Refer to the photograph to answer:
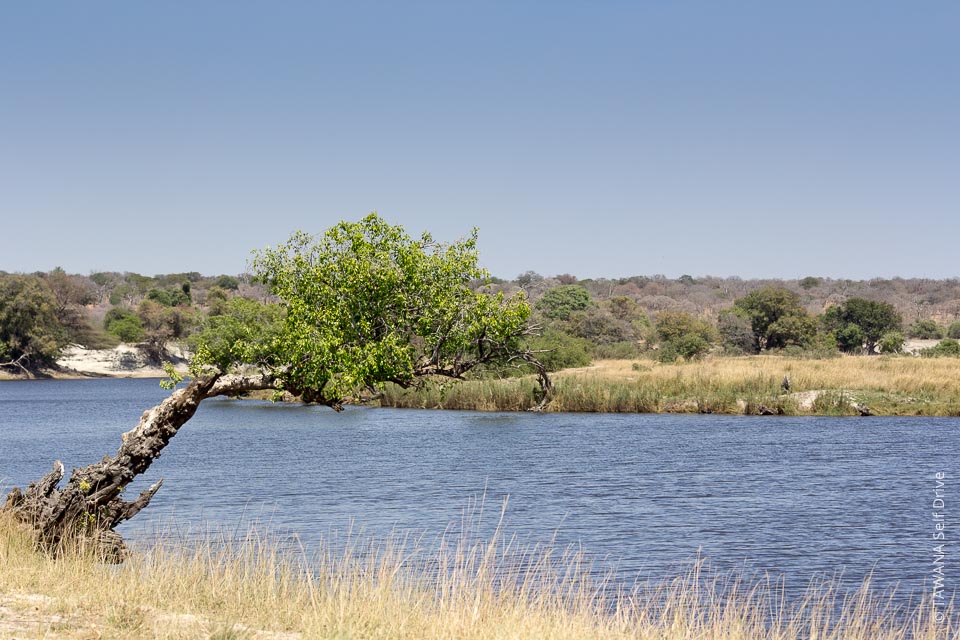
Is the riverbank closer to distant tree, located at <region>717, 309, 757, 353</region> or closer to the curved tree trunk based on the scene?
the curved tree trunk

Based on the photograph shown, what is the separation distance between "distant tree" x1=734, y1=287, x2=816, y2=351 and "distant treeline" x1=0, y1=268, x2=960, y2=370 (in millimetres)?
95

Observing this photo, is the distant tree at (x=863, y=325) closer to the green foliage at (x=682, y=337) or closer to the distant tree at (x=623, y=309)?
the green foliage at (x=682, y=337)

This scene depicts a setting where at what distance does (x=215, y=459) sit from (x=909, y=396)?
30965 millimetres

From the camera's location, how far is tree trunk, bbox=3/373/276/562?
14.1 meters

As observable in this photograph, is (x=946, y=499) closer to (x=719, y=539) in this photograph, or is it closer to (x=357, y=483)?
(x=719, y=539)

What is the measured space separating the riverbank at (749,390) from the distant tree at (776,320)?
102 ft

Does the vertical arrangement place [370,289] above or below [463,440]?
above

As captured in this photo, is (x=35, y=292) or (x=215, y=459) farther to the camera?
(x=35, y=292)

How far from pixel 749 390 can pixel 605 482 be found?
2204 cm

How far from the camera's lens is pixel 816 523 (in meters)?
22.8

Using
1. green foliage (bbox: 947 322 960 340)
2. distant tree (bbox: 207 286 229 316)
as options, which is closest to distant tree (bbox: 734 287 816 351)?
green foliage (bbox: 947 322 960 340)

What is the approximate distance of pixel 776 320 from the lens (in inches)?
3595

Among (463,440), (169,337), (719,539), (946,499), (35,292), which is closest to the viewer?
(719,539)

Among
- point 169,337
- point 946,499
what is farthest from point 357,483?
point 169,337
